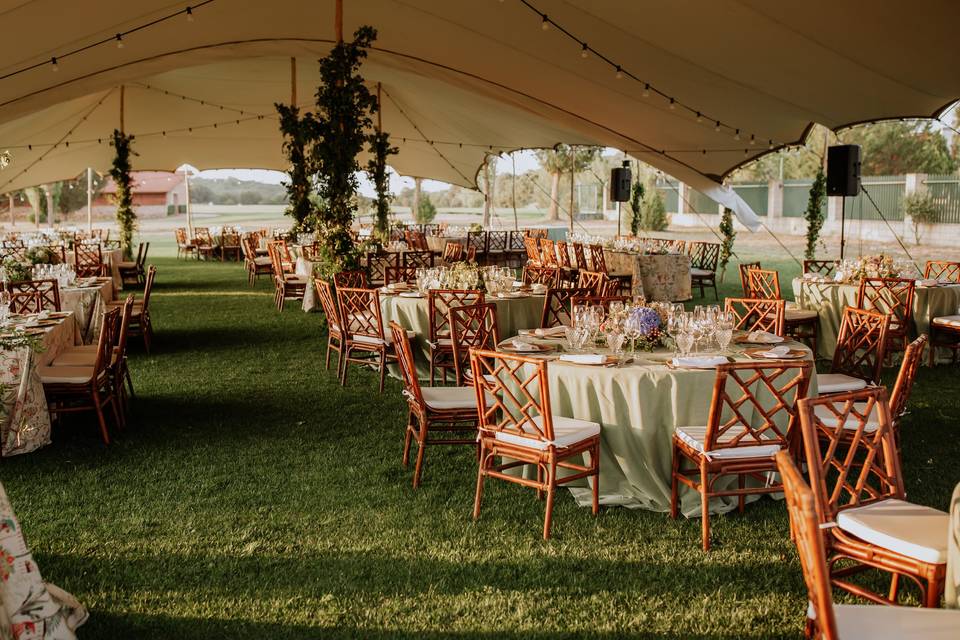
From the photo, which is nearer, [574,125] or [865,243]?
[574,125]

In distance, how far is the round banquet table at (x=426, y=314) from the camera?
7.48 m

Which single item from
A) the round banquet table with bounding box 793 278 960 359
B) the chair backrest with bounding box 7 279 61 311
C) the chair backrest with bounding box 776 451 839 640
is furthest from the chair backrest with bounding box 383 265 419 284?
the chair backrest with bounding box 776 451 839 640

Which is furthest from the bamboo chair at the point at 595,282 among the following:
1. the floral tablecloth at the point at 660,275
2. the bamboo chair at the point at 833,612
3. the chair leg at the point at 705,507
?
the bamboo chair at the point at 833,612

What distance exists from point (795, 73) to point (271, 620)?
711 cm

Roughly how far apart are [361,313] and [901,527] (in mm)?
5289

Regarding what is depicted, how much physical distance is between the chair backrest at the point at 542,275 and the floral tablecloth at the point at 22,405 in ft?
16.9

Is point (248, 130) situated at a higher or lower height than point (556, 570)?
higher

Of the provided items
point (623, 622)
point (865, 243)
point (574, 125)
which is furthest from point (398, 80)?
point (865, 243)

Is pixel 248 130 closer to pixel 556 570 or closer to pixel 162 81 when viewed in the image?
pixel 162 81

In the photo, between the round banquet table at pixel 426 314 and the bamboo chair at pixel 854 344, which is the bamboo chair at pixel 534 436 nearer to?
the bamboo chair at pixel 854 344

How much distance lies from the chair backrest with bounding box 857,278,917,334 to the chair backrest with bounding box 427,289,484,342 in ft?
12.3

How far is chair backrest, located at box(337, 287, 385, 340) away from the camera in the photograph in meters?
7.32

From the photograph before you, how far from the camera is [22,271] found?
331 inches

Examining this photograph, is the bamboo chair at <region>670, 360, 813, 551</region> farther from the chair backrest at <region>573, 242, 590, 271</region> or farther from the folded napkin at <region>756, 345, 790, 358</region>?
the chair backrest at <region>573, 242, 590, 271</region>
